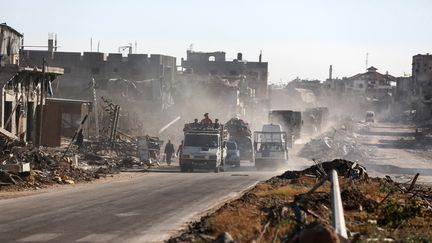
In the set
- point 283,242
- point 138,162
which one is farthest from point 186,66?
point 283,242

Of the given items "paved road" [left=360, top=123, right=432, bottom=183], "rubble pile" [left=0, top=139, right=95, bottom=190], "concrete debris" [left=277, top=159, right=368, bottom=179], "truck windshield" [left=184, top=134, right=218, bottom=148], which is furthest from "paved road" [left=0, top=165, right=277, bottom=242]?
"paved road" [left=360, top=123, right=432, bottom=183]

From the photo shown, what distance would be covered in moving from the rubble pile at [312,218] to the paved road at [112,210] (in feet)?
4.62

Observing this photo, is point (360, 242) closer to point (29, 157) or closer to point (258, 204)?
point (258, 204)

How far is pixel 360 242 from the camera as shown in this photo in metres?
15.6

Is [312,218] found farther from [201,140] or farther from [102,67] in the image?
[102,67]

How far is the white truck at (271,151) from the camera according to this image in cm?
5050

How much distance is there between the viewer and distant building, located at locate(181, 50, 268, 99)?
122m

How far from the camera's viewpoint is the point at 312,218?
19297 millimetres

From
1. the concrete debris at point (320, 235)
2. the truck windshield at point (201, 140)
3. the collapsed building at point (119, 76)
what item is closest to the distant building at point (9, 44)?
the truck windshield at point (201, 140)

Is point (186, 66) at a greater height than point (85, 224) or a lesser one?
greater

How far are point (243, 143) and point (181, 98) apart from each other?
2780 centimetres

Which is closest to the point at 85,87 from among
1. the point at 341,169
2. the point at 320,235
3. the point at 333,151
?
the point at 333,151

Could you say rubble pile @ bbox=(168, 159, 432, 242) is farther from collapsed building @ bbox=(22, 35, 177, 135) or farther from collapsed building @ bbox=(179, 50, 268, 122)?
collapsed building @ bbox=(179, 50, 268, 122)

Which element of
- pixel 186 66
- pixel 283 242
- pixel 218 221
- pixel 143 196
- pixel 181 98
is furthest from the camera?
pixel 186 66
